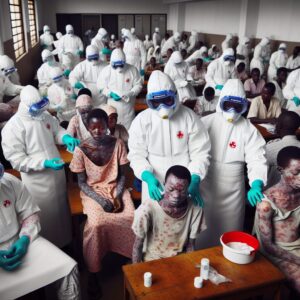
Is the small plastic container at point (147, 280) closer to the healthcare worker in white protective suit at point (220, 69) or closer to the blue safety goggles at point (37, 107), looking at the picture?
the blue safety goggles at point (37, 107)

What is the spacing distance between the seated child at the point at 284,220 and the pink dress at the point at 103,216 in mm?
1017

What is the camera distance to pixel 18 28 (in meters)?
8.99

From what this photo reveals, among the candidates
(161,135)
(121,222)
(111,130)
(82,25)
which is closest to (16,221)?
(121,222)

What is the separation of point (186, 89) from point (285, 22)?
4.92 m

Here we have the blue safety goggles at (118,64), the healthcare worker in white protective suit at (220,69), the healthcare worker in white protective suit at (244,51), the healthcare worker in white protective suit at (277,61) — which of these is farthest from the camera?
the healthcare worker in white protective suit at (244,51)

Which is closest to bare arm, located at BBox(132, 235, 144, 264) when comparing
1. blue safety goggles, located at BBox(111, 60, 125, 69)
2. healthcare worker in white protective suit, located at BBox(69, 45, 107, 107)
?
blue safety goggles, located at BBox(111, 60, 125, 69)

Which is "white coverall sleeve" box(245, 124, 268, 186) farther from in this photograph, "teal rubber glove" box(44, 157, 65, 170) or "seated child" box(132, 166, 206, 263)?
"teal rubber glove" box(44, 157, 65, 170)

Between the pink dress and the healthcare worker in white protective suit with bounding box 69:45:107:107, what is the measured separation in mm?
2968

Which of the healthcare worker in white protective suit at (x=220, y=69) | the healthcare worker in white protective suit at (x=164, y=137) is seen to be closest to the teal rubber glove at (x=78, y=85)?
the healthcare worker in white protective suit at (x=220, y=69)

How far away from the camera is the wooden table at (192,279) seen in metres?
1.75

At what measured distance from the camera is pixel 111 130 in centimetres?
360

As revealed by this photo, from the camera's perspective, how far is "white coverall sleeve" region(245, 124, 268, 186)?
254cm

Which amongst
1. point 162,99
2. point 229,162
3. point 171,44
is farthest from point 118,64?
point 171,44

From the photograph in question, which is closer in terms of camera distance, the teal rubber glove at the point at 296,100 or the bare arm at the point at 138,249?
the bare arm at the point at 138,249
